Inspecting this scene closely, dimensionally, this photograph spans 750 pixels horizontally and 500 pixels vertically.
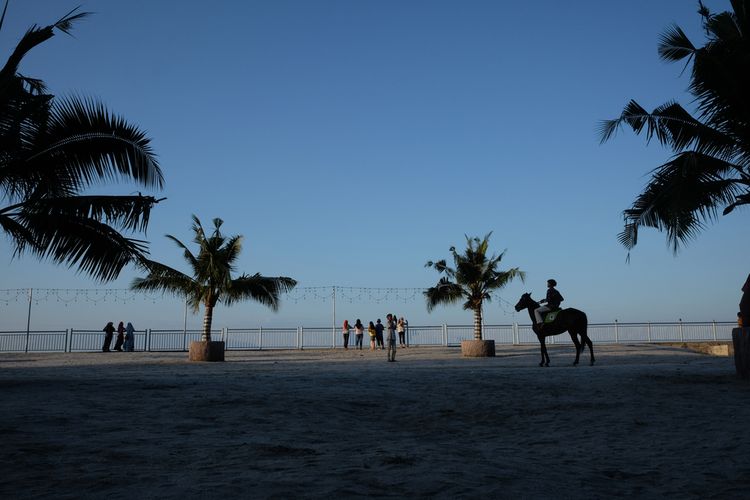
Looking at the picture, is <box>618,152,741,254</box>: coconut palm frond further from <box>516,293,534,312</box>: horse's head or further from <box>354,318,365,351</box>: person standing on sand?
<box>354,318,365,351</box>: person standing on sand

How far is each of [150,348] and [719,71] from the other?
33052mm

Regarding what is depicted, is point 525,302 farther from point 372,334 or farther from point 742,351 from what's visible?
point 372,334

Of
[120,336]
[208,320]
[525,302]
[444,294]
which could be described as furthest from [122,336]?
[525,302]

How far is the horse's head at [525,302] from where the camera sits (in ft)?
59.9

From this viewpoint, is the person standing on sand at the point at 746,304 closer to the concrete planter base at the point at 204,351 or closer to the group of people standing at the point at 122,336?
the concrete planter base at the point at 204,351

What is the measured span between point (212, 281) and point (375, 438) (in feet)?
65.7

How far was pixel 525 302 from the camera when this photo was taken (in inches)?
721

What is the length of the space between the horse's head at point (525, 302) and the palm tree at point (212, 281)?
12.1 meters

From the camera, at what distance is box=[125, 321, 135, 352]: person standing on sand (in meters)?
35.6

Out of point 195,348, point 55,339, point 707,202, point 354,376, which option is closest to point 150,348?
point 55,339

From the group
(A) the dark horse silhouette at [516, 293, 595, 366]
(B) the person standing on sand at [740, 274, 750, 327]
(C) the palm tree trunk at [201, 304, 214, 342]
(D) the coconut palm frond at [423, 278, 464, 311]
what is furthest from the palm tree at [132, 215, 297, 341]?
(B) the person standing on sand at [740, 274, 750, 327]

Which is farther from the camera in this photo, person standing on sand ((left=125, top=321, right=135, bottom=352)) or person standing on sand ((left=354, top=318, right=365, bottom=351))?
person standing on sand ((left=354, top=318, right=365, bottom=351))

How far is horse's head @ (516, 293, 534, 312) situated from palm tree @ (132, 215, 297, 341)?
12107 millimetres

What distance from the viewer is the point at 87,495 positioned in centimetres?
434
